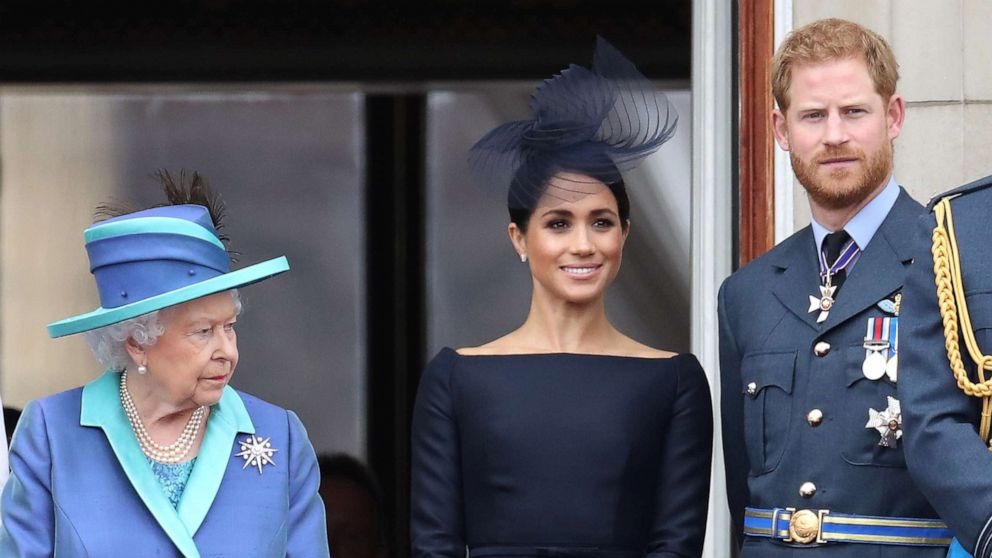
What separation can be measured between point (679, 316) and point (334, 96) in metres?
1.39

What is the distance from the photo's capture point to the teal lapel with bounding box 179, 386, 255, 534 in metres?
3.39

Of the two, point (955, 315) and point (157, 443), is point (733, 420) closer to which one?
point (955, 315)

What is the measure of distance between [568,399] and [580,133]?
1.82ft

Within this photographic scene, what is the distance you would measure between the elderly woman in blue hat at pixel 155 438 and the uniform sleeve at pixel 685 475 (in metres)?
0.72

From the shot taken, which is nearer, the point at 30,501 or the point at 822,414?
the point at 30,501

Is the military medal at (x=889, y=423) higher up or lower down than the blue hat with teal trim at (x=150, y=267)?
lower down

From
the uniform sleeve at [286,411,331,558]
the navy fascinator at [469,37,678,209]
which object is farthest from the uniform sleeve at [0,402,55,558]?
the navy fascinator at [469,37,678,209]

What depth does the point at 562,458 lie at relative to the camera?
3848mm

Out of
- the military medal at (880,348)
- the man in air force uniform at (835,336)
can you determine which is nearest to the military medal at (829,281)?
the man in air force uniform at (835,336)

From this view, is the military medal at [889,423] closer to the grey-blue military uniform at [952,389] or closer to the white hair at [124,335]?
the grey-blue military uniform at [952,389]

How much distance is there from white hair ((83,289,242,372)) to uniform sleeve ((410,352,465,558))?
1.83 ft

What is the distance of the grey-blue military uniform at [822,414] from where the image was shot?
3.50 m

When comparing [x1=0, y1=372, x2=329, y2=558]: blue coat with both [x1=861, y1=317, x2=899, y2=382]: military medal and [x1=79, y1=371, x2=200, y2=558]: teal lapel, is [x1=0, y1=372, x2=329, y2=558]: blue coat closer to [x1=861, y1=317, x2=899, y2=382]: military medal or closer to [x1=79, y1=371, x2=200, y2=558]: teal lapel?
[x1=79, y1=371, x2=200, y2=558]: teal lapel

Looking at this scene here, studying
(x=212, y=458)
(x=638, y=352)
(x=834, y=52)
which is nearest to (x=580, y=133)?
(x=638, y=352)
